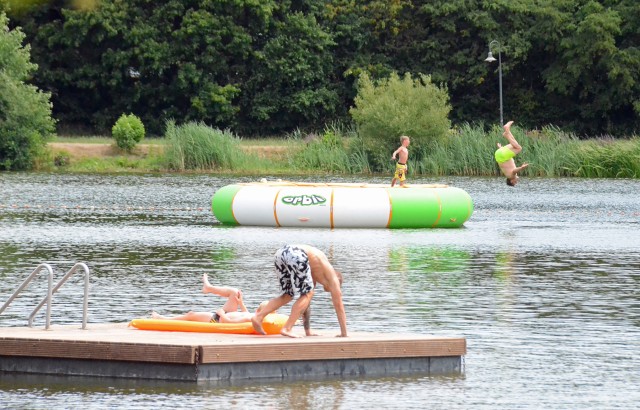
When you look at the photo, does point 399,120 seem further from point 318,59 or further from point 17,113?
point 17,113

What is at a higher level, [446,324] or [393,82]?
[393,82]

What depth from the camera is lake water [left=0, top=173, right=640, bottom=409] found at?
14141 mm

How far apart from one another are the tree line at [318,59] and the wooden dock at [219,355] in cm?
6089

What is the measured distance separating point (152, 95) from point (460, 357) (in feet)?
216

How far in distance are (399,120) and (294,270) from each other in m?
51.1

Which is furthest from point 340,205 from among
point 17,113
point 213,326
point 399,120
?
point 17,113

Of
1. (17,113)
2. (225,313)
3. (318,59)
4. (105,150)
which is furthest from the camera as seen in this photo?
(318,59)

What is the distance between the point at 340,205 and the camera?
3488 cm

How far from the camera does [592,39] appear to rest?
7656 centimetres

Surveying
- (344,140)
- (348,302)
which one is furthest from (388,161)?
(348,302)

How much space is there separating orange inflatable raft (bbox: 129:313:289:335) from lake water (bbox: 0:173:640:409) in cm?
69

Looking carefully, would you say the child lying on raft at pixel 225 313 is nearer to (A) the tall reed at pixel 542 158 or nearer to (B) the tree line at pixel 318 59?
(A) the tall reed at pixel 542 158

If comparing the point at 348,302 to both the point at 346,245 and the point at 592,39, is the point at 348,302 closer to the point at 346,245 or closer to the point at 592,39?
the point at 346,245

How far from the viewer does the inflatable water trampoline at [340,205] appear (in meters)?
34.9
